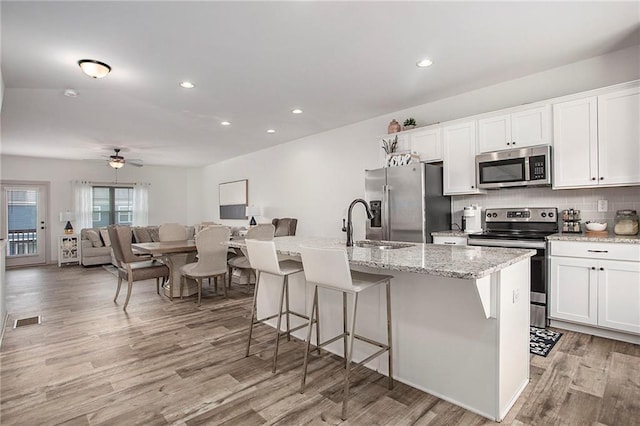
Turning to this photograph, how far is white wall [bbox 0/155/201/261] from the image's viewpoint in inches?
316

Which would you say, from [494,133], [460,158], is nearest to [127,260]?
[460,158]

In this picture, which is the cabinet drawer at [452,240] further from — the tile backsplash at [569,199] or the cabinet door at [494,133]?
the cabinet door at [494,133]

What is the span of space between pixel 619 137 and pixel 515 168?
2.69 feet

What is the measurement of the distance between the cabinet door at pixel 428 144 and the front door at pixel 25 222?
8.82 meters

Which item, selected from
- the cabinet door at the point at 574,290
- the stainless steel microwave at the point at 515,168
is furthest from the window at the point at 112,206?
the cabinet door at the point at 574,290

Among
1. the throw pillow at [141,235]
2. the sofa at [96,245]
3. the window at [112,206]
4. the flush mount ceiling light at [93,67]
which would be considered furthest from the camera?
the window at [112,206]

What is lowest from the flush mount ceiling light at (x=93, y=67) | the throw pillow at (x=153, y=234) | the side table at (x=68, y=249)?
the side table at (x=68, y=249)

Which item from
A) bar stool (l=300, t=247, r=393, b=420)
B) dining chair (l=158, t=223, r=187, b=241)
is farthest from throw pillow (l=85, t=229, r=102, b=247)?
bar stool (l=300, t=247, r=393, b=420)

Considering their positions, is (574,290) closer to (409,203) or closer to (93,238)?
(409,203)

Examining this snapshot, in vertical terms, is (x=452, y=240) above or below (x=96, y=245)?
above

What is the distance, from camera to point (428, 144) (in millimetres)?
4176

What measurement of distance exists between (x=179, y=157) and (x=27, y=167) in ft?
11.3

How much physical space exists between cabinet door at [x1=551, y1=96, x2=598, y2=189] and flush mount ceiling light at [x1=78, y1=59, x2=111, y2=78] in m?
4.24

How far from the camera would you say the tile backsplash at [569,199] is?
3.16 meters
